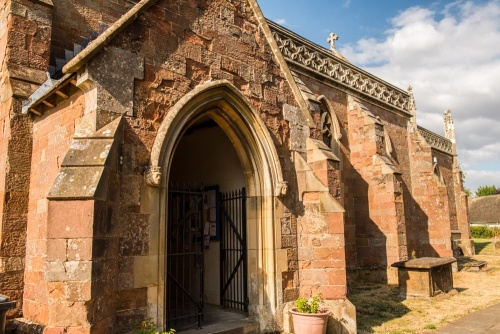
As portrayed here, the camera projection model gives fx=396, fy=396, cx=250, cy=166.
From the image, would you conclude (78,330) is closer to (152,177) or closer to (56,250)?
(56,250)

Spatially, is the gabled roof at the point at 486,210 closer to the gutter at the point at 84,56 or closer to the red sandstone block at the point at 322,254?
the red sandstone block at the point at 322,254

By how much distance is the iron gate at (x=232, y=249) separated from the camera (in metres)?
7.59

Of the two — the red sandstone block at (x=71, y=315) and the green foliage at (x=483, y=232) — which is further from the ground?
the red sandstone block at (x=71, y=315)

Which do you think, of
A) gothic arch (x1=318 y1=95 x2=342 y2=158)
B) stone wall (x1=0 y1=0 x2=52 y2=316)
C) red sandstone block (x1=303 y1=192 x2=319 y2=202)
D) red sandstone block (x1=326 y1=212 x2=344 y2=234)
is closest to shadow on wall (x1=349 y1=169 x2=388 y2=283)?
gothic arch (x1=318 y1=95 x2=342 y2=158)

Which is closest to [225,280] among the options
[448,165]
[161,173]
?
[161,173]

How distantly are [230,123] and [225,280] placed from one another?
11.1 ft

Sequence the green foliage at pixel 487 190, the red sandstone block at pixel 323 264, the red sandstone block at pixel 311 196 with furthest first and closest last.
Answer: the green foliage at pixel 487 190 → the red sandstone block at pixel 311 196 → the red sandstone block at pixel 323 264

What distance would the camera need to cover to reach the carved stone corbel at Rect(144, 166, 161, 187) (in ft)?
17.5

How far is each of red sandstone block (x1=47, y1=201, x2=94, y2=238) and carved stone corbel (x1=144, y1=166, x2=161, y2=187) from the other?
3.54 feet

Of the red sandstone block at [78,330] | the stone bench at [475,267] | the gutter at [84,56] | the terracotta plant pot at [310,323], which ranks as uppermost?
the gutter at [84,56]

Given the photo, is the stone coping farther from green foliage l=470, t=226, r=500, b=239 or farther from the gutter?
green foliage l=470, t=226, r=500, b=239

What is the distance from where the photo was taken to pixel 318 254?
23.5 ft

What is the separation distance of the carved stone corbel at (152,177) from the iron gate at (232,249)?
2330 mm

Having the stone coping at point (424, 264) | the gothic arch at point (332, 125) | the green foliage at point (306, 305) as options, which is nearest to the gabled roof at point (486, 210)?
the gothic arch at point (332, 125)
